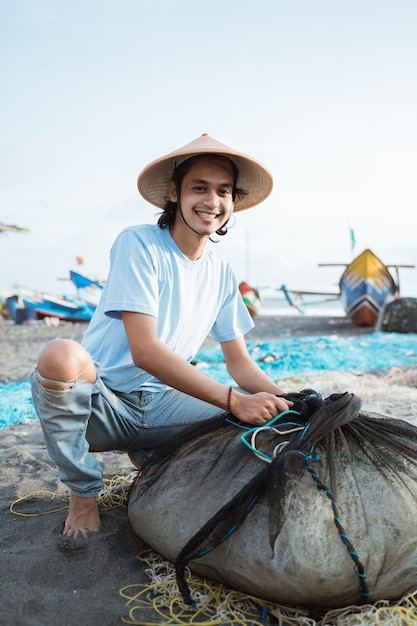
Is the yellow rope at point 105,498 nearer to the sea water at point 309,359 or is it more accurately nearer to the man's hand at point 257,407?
the man's hand at point 257,407

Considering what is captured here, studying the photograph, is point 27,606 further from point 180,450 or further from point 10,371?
point 10,371

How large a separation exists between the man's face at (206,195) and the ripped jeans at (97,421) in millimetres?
772

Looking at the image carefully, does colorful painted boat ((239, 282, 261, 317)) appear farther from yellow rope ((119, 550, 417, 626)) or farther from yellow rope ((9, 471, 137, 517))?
yellow rope ((119, 550, 417, 626))

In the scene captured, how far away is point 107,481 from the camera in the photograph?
2.59 m

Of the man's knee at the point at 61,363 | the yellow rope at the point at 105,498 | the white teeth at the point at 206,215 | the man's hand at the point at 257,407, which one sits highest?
the white teeth at the point at 206,215

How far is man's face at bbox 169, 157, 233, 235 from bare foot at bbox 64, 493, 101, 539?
3.91 feet

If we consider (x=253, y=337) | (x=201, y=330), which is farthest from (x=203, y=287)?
(x=253, y=337)

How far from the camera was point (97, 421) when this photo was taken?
6.88 ft

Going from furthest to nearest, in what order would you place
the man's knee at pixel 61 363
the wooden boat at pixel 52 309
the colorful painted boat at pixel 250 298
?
the wooden boat at pixel 52 309 → the colorful painted boat at pixel 250 298 → the man's knee at pixel 61 363

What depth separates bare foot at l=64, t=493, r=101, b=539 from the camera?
6.55 ft

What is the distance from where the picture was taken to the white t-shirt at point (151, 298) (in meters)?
2.06

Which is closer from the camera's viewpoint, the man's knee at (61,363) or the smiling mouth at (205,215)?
the man's knee at (61,363)

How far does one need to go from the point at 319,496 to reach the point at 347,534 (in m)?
0.13

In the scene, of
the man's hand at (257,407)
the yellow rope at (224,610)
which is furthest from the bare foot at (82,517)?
the man's hand at (257,407)
